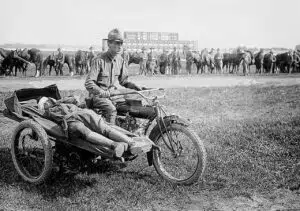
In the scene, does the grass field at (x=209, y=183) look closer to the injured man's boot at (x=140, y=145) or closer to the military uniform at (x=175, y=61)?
the injured man's boot at (x=140, y=145)

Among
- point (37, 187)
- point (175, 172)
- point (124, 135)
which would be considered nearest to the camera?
point (124, 135)

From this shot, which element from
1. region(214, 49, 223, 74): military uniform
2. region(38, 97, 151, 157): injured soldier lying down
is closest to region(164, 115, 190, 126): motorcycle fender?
region(38, 97, 151, 157): injured soldier lying down

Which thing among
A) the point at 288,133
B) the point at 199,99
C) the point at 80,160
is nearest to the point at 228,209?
the point at 80,160

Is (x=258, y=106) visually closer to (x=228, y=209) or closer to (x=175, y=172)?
(x=175, y=172)

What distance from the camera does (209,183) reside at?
4805mm

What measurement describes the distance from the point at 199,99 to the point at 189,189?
320 inches

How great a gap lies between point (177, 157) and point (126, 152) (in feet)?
2.49

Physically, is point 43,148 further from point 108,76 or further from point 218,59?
point 218,59

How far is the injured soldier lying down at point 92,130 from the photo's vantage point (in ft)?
13.9

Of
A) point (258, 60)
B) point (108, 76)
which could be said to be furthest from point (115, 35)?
point (258, 60)

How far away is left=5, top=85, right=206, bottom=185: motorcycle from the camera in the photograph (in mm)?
4531

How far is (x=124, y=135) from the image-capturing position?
4.38 meters

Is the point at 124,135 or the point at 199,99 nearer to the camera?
the point at 124,135

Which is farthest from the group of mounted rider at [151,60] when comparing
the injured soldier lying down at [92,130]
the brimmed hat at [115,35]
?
the injured soldier lying down at [92,130]
